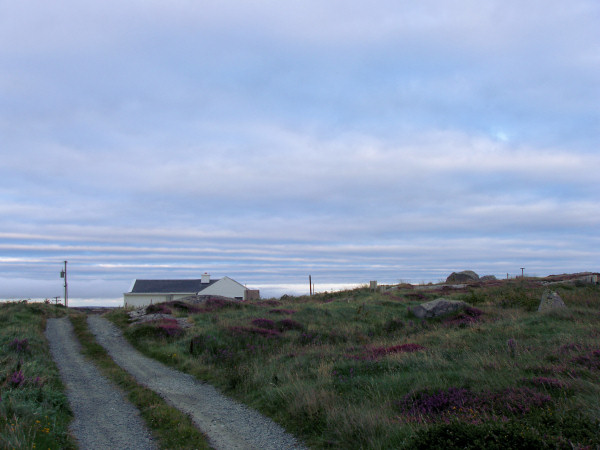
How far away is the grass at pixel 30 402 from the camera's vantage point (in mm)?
6875

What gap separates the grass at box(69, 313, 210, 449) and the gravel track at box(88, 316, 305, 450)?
0.22m

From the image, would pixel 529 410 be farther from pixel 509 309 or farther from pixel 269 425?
pixel 509 309

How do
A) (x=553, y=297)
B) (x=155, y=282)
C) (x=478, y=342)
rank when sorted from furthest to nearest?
(x=155, y=282) → (x=553, y=297) → (x=478, y=342)

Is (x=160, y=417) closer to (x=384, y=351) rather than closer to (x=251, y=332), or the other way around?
(x=384, y=351)

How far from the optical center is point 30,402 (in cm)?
877

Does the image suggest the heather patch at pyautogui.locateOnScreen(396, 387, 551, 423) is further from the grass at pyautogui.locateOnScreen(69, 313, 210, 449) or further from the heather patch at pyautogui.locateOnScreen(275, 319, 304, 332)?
the heather patch at pyautogui.locateOnScreen(275, 319, 304, 332)

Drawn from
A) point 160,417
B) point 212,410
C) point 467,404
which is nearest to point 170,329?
point 212,410

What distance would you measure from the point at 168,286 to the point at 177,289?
1.54 meters

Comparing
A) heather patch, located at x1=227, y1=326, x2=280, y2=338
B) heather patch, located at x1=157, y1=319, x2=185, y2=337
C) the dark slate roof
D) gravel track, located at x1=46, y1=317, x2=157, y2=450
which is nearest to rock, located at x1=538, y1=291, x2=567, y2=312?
heather patch, located at x1=227, y1=326, x2=280, y2=338

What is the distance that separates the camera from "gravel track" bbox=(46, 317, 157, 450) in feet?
25.8

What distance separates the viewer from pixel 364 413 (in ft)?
23.6

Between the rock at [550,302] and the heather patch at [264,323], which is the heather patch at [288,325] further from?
the rock at [550,302]

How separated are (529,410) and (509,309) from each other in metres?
16.6

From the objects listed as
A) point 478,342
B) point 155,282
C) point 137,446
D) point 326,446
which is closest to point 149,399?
point 137,446
